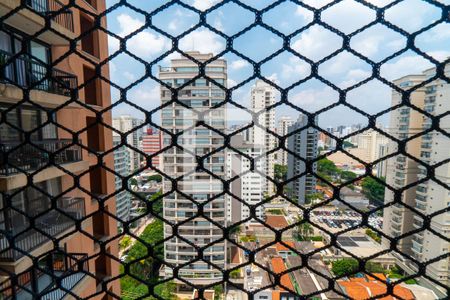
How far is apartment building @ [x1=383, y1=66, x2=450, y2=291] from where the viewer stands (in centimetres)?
217

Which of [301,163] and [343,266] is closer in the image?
[301,163]

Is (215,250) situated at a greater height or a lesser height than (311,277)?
greater

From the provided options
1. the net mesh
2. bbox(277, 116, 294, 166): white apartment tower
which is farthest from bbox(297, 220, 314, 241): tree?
the net mesh

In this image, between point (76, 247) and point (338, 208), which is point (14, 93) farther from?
point (338, 208)

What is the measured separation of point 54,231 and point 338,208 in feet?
38.7

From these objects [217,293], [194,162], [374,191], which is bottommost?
[217,293]

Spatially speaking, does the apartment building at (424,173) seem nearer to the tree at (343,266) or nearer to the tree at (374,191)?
the tree at (343,266)

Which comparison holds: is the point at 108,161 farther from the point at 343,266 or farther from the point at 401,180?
the point at 343,266

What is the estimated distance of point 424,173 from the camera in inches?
109

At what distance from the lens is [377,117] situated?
0.58 m

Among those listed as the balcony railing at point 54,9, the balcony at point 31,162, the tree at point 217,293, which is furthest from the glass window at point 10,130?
the tree at point 217,293

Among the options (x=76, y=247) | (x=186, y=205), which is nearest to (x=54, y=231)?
(x=76, y=247)

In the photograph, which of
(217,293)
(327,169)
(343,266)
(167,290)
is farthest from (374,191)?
(167,290)

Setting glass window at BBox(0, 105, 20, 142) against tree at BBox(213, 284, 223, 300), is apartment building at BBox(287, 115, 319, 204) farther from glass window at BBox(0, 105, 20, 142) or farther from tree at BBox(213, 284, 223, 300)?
glass window at BBox(0, 105, 20, 142)
